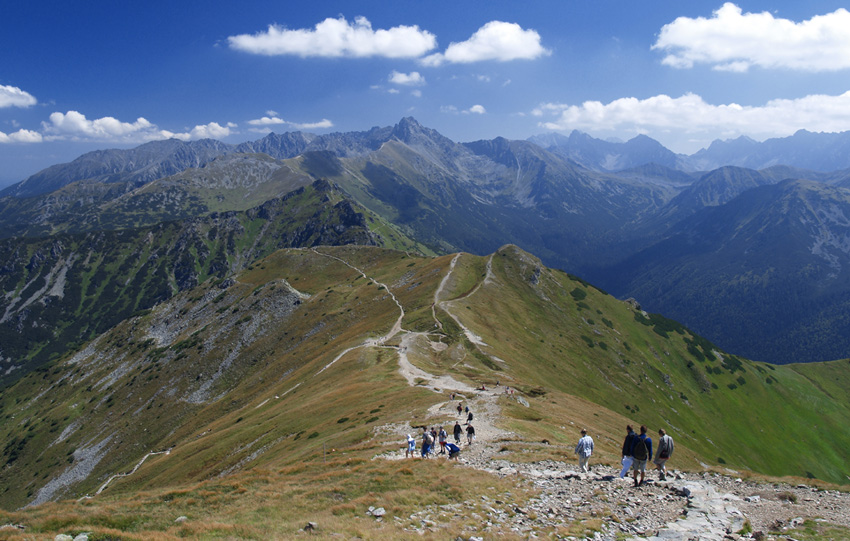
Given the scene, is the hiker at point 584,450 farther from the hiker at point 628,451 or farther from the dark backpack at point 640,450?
the dark backpack at point 640,450

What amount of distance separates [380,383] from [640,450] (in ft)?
160

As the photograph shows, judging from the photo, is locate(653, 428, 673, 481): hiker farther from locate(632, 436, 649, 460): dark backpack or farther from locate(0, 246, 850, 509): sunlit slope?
locate(0, 246, 850, 509): sunlit slope

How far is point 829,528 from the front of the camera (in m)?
20.5

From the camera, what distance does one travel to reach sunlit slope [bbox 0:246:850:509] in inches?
2440

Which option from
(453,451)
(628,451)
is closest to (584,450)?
(628,451)

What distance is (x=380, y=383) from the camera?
69188 millimetres

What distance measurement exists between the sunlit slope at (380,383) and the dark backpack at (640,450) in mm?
9873

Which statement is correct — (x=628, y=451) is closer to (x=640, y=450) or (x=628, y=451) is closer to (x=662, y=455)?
(x=640, y=450)

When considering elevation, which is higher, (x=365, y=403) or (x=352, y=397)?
(x=365, y=403)

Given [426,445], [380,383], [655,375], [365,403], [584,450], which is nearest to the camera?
[584,450]

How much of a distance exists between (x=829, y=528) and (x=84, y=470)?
142375 millimetres

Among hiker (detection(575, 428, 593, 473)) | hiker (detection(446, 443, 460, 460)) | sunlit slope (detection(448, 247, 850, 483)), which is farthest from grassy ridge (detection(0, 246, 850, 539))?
hiker (detection(575, 428, 593, 473))

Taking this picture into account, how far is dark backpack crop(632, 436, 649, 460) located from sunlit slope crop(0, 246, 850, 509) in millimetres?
9873

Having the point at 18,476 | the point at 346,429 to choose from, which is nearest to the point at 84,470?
the point at 18,476
